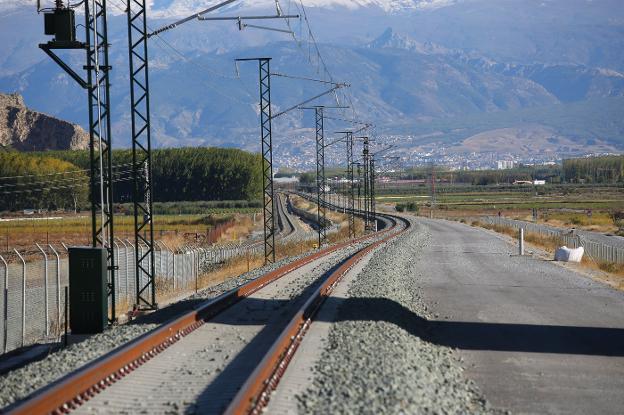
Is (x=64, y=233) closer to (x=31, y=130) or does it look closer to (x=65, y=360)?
(x=65, y=360)

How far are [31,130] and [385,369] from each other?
605 ft

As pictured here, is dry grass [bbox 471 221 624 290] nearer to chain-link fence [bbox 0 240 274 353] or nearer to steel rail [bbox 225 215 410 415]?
steel rail [bbox 225 215 410 415]

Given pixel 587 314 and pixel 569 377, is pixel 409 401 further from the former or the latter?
pixel 587 314

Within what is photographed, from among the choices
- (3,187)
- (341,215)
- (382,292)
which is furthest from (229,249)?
(341,215)

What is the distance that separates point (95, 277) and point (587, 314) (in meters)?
10.4

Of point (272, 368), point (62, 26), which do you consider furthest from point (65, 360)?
point (62, 26)

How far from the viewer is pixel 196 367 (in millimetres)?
13781

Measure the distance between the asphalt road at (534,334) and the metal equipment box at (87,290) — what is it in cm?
644

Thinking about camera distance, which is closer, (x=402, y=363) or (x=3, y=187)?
(x=402, y=363)

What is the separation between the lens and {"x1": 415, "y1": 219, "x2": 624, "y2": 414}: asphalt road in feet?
41.7

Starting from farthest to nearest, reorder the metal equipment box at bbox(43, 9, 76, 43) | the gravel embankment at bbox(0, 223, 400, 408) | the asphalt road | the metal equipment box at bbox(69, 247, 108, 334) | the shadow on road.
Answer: the metal equipment box at bbox(43, 9, 76, 43) < the metal equipment box at bbox(69, 247, 108, 334) < the shadow on road < the asphalt road < the gravel embankment at bbox(0, 223, 400, 408)

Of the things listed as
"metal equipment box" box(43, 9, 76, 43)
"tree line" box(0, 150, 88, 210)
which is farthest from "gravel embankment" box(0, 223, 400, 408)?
"tree line" box(0, 150, 88, 210)

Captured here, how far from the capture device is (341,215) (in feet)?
425

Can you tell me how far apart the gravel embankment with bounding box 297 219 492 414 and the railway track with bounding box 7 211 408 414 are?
672mm
